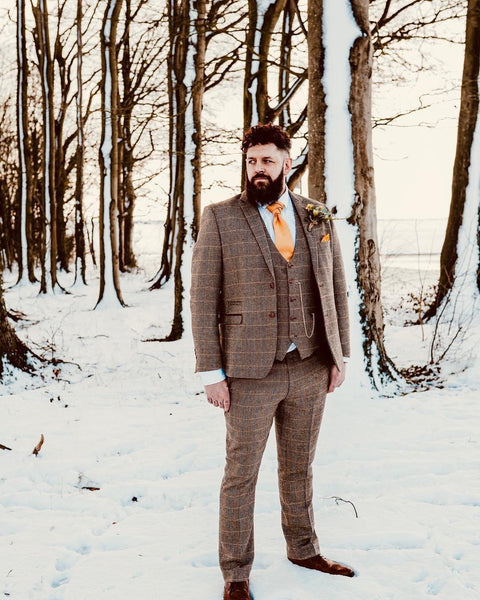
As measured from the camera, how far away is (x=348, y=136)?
5.05m

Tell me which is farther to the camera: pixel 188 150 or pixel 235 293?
pixel 188 150

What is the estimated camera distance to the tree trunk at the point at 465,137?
890 cm

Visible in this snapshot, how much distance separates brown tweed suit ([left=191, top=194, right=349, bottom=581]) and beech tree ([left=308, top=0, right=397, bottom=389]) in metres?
2.56

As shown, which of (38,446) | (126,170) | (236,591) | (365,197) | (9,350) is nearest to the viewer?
(236,591)

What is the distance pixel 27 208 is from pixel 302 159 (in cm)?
1353

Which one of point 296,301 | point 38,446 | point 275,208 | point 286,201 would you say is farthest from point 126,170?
point 296,301

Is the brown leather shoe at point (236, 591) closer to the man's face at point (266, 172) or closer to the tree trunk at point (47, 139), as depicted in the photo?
the man's face at point (266, 172)

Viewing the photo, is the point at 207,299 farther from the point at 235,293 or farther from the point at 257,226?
the point at 257,226

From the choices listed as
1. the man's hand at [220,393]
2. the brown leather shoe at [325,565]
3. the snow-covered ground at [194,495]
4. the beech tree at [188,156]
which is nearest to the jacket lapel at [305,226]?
the man's hand at [220,393]

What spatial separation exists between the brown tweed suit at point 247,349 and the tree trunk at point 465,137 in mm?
6842

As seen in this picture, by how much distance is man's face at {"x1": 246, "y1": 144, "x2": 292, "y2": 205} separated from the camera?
2422 mm

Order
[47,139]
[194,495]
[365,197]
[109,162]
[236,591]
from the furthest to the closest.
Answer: [47,139], [109,162], [365,197], [194,495], [236,591]

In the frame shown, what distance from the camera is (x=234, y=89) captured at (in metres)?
16.2

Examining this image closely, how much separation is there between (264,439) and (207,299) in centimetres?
70
